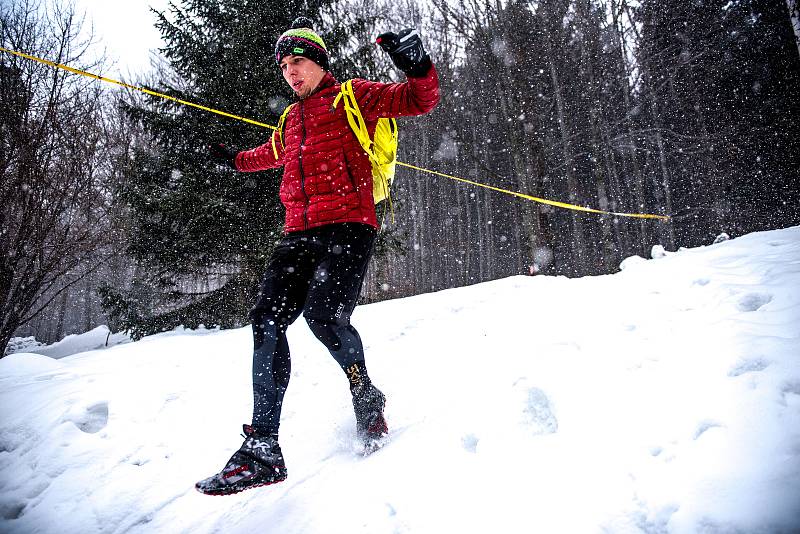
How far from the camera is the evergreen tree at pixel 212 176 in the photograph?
6602 millimetres

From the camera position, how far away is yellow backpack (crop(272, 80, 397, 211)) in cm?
224

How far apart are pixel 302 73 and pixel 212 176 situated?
5.25 meters

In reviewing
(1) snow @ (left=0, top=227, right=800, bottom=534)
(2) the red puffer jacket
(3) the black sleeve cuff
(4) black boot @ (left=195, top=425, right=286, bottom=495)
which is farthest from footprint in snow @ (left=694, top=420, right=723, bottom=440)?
(3) the black sleeve cuff

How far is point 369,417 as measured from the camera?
2207mm

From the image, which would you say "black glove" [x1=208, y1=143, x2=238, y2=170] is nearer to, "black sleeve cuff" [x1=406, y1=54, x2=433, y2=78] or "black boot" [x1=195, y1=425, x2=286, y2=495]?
"black sleeve cuff" [x1=406, y1=54, x2=433, y2=78]

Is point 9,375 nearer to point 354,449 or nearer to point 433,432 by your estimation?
point 354,449

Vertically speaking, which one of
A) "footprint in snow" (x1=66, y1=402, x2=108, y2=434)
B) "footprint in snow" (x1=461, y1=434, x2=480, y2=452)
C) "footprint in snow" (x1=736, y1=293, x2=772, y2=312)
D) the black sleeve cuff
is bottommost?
"footprint in snow" (x1=461, y1=434, x2=480, y2=452)

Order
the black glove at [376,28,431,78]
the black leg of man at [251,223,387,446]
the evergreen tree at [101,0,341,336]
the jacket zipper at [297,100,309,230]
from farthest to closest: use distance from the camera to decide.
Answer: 1. the evergreen tree at [101,0,341,336]
2. the jacket zipper at [297,100,309,230]
3. the black leg of man at [251,223,387,446]
4. the black glove at [376,28,431,78]

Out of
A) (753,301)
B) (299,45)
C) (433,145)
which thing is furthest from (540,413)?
(433,145)

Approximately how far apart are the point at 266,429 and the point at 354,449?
0.59m

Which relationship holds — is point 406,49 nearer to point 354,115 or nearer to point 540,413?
point 354,115

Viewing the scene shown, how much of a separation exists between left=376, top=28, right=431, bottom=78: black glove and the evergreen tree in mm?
5106

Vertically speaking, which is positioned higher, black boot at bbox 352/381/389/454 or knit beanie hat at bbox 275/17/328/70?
knit beanie hat at bbox 275/17/328/70

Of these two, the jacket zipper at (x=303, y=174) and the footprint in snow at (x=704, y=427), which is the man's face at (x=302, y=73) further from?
the footprint in snow at (x=704, y=427)
